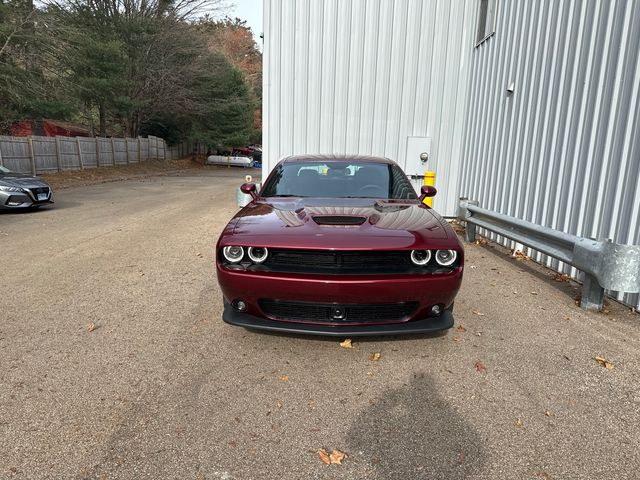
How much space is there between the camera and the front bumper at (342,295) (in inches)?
121

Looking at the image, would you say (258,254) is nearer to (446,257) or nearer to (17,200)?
(446,257)

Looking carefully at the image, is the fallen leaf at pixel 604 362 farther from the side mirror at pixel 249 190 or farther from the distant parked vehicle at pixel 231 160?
the distant parked vehicle at pixel 231 160

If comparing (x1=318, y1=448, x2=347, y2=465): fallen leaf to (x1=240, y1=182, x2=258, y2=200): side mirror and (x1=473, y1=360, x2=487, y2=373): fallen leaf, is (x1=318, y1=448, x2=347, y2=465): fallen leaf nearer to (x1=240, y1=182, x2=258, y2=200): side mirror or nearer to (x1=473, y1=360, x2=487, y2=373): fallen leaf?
(x1=473, y1=360, x2=487, y2=373): fallen leaf

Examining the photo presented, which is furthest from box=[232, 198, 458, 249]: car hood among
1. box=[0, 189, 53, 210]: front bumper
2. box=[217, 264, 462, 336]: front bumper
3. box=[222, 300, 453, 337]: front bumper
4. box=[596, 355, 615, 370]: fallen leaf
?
box=[0, 189, 53, 210]: front bumper

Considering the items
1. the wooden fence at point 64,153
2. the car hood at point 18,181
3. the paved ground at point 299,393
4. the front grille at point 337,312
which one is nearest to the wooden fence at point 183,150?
the wooden fence at point 64,153

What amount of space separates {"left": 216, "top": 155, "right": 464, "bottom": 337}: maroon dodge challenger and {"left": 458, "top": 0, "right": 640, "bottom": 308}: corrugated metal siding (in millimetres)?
2731

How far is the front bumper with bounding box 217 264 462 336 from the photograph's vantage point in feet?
10.1

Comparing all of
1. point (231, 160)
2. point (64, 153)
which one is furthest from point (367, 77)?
point (231, 160)

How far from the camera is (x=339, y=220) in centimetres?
346

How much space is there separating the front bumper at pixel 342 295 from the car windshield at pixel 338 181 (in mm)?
1514

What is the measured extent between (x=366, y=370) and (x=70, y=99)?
895 inches

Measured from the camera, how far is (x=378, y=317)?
3236mm

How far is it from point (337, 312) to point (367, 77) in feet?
24.7

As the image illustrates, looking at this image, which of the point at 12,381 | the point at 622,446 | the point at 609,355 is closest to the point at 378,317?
the point at 622,446
